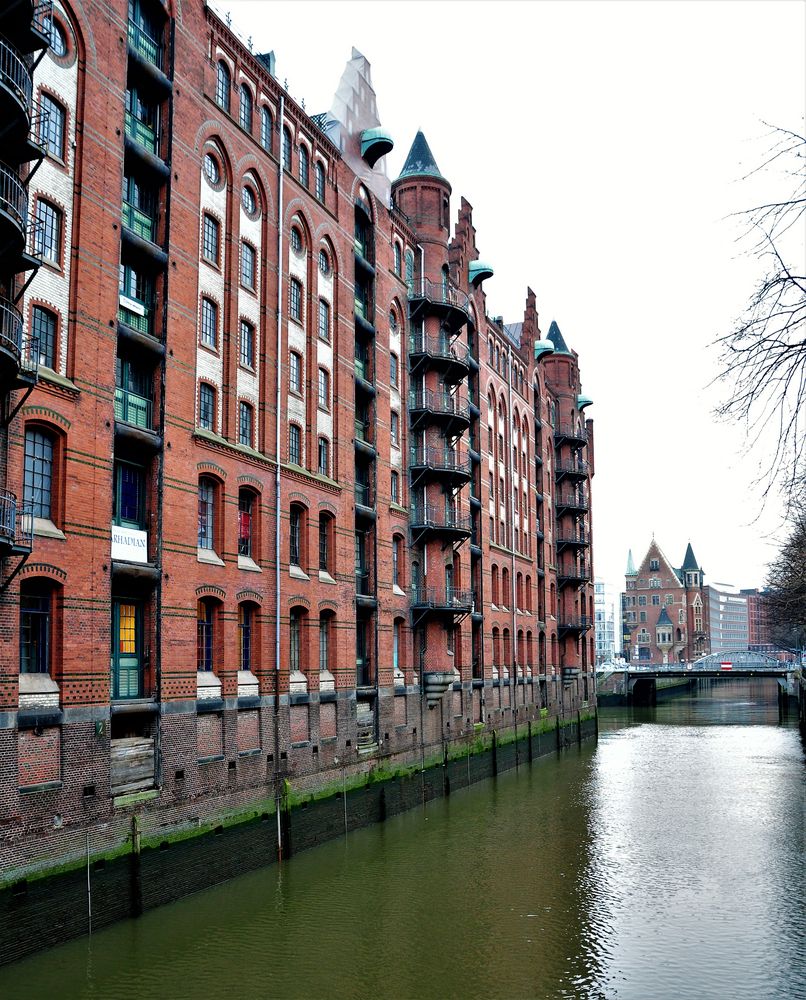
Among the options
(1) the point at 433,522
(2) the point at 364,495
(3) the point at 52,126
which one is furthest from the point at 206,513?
(1) the point at 433,522

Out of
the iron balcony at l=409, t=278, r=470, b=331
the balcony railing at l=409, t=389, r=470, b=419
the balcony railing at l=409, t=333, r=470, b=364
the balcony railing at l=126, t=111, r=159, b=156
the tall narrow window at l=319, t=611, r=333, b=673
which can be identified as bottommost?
the tall narrow window at l=319, t=611, r=333, b=673

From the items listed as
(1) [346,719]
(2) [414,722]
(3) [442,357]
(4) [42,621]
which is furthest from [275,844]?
(3) [442,357]

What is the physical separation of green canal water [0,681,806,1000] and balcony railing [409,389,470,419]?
1490 cm

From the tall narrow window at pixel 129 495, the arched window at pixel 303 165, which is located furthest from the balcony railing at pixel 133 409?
the arched window at pixel 303 165

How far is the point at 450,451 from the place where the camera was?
38.7 metres

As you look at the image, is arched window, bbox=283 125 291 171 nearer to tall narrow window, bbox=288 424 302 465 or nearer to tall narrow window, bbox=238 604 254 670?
tall narrow window, bbox=288 424 302 465

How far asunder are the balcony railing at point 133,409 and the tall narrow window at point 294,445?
6.47 m

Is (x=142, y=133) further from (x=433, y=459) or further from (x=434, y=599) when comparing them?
(x=434, y=599)

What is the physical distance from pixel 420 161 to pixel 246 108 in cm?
1397

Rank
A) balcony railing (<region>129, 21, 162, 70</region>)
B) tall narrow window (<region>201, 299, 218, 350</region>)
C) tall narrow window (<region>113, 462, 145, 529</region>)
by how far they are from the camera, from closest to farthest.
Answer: tall narrow window (<region>113, 462, 145, 529</region>) → balcony railing (<region>129, 21, 162, 70</region>) → tall narrow window (<region>201, 299, 218, 350</region>)

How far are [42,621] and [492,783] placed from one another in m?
25.2

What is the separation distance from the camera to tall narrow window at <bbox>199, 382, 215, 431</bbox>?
2381 cm

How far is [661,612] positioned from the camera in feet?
438

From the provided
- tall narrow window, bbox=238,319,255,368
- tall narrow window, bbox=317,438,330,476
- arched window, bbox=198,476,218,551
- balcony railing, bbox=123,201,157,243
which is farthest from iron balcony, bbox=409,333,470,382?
balcony railing, bbox=123,201,157,243
